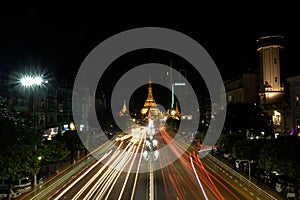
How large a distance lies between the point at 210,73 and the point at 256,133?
65993 mm

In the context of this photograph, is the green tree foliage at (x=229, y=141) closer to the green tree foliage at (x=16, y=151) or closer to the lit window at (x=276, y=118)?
the lit window at (x=276, y=118)

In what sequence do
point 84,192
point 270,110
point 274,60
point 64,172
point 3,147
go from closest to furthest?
point 3,147 → point 84,192 → point 64,172 → point 270,110 → point 274,60

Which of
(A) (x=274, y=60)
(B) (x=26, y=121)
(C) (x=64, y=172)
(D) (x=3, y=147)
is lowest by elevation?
(C) (x=64, y=172)

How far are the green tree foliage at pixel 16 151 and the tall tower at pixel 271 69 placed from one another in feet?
157

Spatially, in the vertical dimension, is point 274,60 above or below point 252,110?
above

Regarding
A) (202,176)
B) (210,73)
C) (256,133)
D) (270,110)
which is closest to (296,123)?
(256,133)

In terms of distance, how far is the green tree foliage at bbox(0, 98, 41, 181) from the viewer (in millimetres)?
18812

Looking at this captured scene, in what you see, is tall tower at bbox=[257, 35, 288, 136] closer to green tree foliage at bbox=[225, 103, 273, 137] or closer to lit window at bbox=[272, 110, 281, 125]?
lit window at bbox=[272, 110, 281, 125]

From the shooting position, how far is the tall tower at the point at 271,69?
58.2m

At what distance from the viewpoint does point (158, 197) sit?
66.4 feet

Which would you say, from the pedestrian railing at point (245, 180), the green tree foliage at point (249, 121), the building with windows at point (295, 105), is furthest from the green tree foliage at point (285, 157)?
the green tree foliage at point (249, 121)

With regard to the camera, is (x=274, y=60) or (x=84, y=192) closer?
(x=84, y=192)

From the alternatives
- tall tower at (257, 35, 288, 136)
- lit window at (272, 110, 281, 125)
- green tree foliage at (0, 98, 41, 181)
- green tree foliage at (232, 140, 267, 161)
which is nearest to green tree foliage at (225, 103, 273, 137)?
lit window at (272, 110, 281, 125)

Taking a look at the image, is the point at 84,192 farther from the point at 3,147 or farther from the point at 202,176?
the point at 202,176
